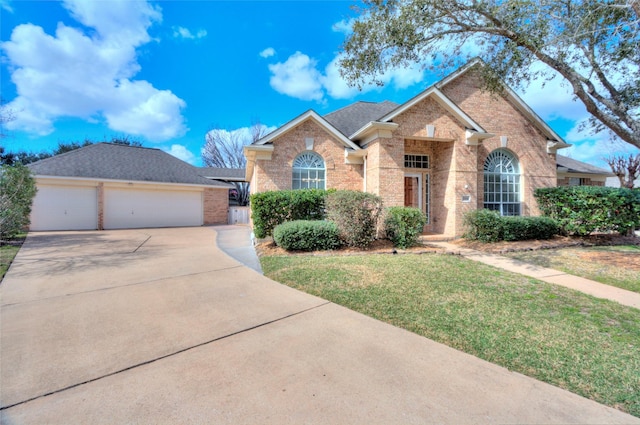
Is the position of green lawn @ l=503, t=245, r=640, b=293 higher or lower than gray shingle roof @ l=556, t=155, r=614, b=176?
lower

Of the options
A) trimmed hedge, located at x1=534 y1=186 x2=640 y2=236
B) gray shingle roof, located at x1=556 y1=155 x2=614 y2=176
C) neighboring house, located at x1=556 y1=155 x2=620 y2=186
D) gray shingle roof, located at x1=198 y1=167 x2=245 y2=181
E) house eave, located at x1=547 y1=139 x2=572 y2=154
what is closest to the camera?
trimmed hedge, located at x1=534 y1=186 x2=640 y2=236

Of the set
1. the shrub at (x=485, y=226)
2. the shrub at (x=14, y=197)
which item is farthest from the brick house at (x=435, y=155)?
the shrub at (x=14, y=197)

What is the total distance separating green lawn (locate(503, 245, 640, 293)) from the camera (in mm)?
6066

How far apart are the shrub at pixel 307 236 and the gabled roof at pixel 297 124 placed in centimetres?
413

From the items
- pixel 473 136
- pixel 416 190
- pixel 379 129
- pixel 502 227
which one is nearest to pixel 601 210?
pixel 502 227

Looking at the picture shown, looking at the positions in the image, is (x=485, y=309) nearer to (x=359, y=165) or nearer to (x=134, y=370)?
(x=134, y=370)

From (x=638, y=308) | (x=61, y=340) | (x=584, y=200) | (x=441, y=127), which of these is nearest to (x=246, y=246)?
(x=61, y=340)

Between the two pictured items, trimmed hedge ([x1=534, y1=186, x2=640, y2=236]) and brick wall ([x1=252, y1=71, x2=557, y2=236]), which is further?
brick wall ([x1=252, y1=71, x2=557, y2=236])

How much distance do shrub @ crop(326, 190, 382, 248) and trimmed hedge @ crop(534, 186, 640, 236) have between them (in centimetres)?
756

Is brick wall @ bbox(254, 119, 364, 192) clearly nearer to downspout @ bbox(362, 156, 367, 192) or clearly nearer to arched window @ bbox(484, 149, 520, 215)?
downspout @ bbox(362, 156, 367, 192)

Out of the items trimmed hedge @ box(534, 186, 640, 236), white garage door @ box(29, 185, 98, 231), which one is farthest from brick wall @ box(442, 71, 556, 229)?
white garage door @ box(29, 185, 98, 231)

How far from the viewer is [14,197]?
11273 mm

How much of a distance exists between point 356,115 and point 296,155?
5322 mm

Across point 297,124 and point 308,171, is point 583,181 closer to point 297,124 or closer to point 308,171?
point 308,171
